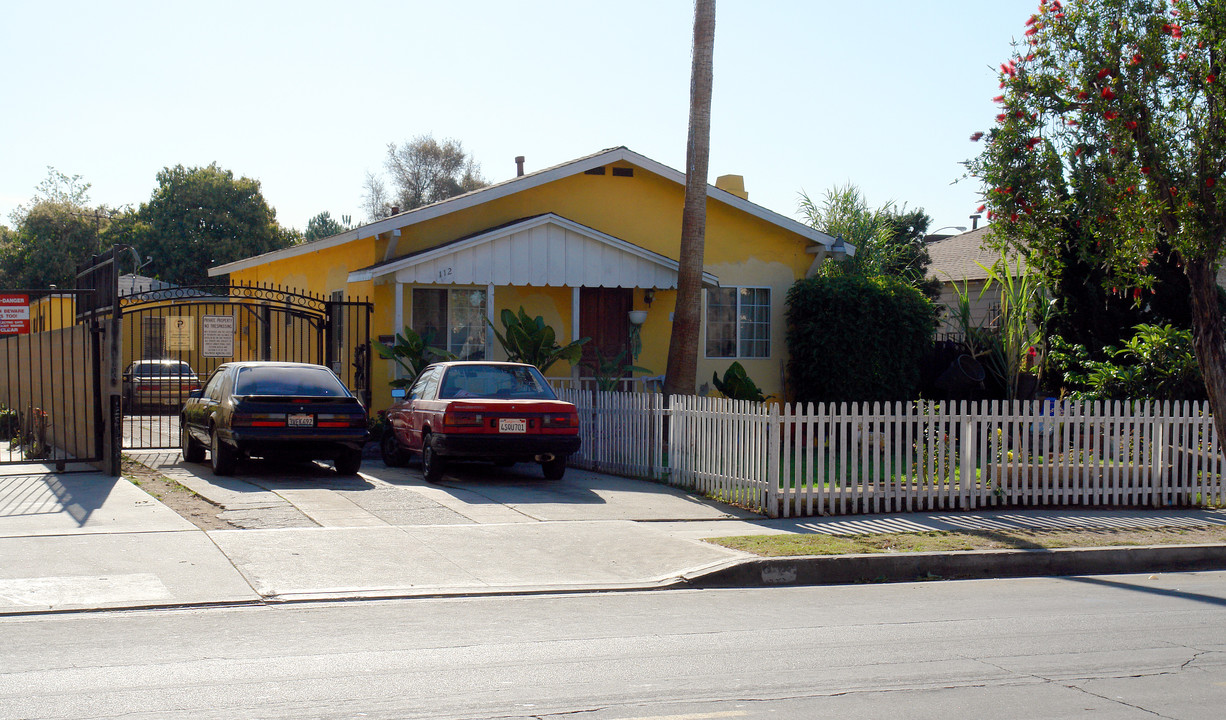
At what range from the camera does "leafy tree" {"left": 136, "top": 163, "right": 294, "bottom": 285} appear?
5231 cm

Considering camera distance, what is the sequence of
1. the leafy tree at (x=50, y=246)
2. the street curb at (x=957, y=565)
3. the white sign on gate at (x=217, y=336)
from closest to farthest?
1. the street curb at (x=957, y=565)
2. the white sign on gate at (x=217, y=336)
3. the leafy tree at (x=50, y=246)

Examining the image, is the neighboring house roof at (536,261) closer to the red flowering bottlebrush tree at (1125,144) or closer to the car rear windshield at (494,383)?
the car rear windshield at (494,383)

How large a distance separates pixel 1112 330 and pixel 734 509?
9.65 metres

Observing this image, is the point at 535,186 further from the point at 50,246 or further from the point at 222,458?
the point at 50,246

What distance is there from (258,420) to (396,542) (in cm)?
435

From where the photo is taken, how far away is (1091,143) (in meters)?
12.0

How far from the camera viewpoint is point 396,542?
9.56 m

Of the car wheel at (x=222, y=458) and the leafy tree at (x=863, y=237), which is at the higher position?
the leafy tree at (x=863, y=237)

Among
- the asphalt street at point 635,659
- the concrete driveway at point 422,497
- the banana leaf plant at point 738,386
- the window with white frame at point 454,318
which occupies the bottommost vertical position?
the asphalt street at point 635,659

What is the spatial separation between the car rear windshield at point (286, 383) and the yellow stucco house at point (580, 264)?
318 cm

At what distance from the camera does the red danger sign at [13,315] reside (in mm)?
21359

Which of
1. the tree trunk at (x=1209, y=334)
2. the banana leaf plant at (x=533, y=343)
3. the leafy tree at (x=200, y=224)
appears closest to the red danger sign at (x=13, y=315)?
the banana leaf plant at (x=533, y=343)

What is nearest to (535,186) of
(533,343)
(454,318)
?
(454,318)

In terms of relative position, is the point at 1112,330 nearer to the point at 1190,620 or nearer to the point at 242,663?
the point at 1190,620
